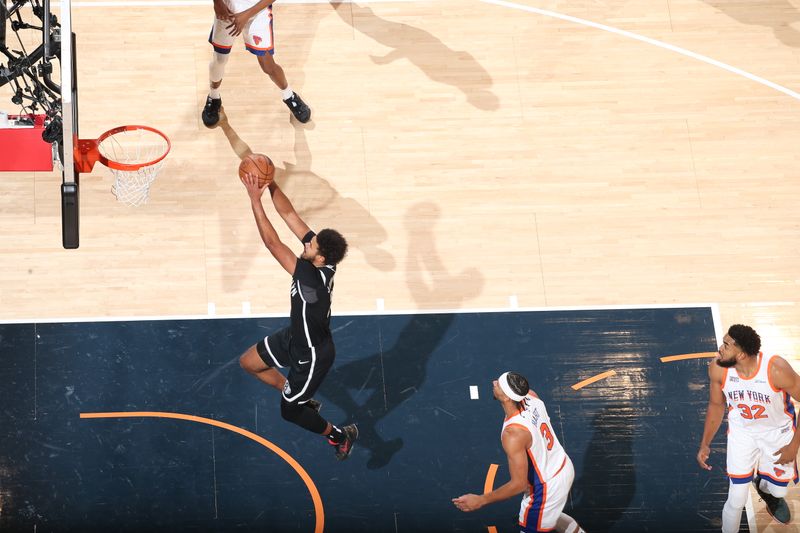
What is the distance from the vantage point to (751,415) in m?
6.62

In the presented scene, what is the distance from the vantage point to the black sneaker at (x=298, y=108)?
859cm

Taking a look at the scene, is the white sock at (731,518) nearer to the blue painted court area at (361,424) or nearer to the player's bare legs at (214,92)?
the blue painted court area at (361,424)

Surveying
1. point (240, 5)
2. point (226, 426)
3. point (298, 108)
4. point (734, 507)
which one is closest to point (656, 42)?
point (298, 108)

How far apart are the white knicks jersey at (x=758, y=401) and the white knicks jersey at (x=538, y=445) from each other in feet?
4.29

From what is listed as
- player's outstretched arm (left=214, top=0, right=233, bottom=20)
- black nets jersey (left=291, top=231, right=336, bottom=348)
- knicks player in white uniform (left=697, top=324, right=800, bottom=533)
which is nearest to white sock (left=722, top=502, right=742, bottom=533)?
knicks player in white uniform (left=697, top=324, right=800, bottom=533)

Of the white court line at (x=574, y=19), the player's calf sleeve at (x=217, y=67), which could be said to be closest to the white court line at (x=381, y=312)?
the player's calf sleeve at (x=217, y=67)

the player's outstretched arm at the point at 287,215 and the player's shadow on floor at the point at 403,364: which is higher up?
the player's outstretched arm at the point at 287,215

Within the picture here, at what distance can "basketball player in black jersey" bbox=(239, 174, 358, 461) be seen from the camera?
6.43 m

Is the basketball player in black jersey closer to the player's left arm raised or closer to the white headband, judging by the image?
the white headband

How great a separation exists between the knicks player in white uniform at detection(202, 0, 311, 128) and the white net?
54 centimetres

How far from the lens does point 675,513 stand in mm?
7328

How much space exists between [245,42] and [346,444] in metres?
3.59

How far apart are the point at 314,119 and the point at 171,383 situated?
2.83m

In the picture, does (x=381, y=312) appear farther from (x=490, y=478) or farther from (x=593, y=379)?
(x=593, y=379)
